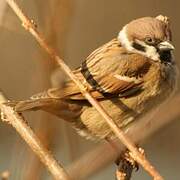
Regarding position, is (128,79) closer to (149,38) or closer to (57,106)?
(149,38)

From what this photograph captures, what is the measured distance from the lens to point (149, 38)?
245 cm

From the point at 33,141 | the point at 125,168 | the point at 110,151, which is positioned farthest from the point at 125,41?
the point at 110,151

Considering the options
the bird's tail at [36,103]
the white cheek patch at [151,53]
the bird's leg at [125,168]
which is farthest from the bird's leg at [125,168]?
the white cheek patch at [151,53]

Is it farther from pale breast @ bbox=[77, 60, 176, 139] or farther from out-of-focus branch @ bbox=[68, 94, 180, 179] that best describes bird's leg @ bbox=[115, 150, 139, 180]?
out-of-focus branch @ bbox=[68, 94, 180, 179]

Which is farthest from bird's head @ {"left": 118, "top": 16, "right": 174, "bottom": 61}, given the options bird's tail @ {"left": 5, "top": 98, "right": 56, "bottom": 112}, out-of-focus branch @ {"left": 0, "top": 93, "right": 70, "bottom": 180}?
out-of-focus branch @ {"left": 0, "top": 93, "right": 70, "bottom": 180}

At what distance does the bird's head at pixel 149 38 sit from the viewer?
234 cm

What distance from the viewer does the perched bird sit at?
2.37m

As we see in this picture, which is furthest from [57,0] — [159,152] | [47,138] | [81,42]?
[159,152]

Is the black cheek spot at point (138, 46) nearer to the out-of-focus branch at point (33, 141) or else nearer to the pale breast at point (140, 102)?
the pale breast at point (140, 102)

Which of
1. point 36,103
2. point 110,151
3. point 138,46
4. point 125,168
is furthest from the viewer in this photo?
point 138,46

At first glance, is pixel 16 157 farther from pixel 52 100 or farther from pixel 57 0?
pixel 52 100

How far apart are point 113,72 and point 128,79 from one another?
83mm

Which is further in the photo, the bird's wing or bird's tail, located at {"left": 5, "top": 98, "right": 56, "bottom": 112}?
the bird's wing

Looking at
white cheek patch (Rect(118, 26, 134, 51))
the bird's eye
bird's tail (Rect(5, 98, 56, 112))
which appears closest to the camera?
bird's tail (Rect(5, 98, 56, 112))
